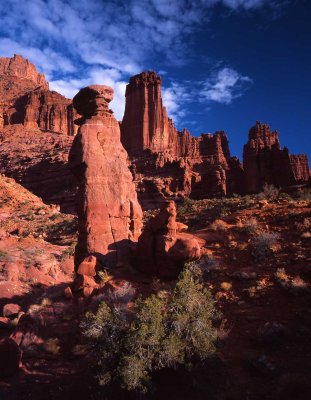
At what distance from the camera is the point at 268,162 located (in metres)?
92.4

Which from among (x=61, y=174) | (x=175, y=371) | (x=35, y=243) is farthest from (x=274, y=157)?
(x=175, y=371)

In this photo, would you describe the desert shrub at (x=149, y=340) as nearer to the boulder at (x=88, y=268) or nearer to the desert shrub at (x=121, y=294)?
the desert shrub at (x=121, y=294)

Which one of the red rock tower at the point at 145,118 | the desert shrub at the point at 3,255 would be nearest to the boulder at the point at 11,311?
the desert shrub at the point at 3,255

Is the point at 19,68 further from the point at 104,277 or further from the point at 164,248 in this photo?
the point at 164,248

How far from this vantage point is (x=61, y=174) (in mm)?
79312

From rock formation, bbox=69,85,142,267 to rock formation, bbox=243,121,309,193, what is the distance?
225 ft

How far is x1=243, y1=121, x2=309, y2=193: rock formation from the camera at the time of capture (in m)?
86.8

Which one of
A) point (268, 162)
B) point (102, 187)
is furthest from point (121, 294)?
point (268, 162)

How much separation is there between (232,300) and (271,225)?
6644 mm

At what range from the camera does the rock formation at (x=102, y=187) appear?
16.7 m

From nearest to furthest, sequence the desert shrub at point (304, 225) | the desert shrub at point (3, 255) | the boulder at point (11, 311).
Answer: the boulder at point (11, 311) < the desert shrub at point (304, 225) < the desert shrub at point (3, 255)

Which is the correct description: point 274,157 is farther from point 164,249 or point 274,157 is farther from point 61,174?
point 164,249

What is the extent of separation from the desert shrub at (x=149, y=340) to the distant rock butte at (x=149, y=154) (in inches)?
2129

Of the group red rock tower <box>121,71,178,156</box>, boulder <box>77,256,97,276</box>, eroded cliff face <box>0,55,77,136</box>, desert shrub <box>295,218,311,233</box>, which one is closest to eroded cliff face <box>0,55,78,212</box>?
eroded cliff face <box>0,55,77,136</box>
